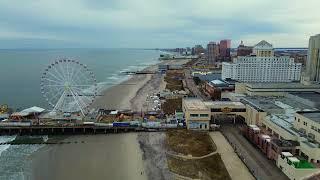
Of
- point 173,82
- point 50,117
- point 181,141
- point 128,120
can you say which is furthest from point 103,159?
point 173,82

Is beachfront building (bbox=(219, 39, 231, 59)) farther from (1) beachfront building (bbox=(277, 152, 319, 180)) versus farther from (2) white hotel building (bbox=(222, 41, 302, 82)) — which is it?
(1) beachfront building (bbox=(277, 152, 319, 180))

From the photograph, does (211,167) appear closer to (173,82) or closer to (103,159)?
(103,159)

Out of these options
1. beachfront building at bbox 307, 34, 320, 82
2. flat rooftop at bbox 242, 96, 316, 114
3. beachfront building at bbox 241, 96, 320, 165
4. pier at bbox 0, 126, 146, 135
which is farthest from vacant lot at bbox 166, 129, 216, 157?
beachfront building at bbox 307, 34, 320, 82

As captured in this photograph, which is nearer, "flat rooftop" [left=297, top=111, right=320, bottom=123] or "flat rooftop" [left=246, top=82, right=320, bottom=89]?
"flat rooftop" [left=297, top=111, right=320, bottom=123]

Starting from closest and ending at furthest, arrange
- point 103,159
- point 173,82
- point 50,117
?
point 103,159 < point 50,117 < point 173,82

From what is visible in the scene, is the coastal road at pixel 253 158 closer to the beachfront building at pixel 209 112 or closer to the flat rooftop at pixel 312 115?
the beachfront building at pixel 209 112

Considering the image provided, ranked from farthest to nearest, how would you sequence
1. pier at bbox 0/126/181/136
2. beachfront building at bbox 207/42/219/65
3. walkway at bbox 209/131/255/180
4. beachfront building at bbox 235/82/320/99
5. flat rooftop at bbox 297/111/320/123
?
beachfront building at bbox 207/42/219/65 < beachfront building at bbox 235/82/320/99 < pier at bbox 0/126/181/136 < flat rooftop at bbox 297/111/320/123 < walkway at bbox 209/131/255/180

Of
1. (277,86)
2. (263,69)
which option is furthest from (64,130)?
(263,69)

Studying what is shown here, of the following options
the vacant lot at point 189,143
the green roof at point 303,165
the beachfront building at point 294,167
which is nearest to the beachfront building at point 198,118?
the vacant lot at point 189,143
